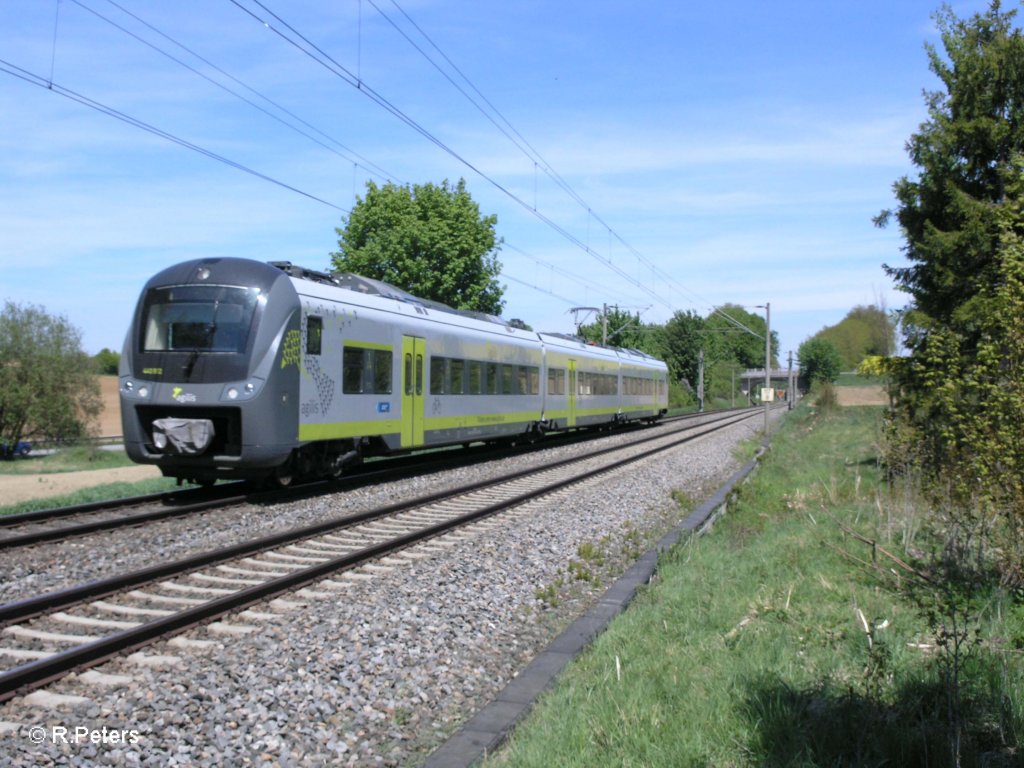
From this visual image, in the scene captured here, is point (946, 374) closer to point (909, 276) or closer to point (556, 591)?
point (556, 591)

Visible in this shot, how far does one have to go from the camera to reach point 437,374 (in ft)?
57.3

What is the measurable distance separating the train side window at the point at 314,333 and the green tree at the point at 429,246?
3235 centimetres

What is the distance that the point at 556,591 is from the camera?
7.99 meters

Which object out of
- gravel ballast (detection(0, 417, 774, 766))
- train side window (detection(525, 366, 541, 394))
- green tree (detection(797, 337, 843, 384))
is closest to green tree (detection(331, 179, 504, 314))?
train side window (detection(525, 366, 541, 394))

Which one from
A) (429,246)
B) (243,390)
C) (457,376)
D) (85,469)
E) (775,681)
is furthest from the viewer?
(429,246)

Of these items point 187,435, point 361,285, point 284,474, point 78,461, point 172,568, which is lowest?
point 78,461

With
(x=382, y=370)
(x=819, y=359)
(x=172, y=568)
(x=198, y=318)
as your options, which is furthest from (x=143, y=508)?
(x=819, y=359)

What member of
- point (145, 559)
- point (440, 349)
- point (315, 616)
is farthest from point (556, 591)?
point (440, 349)

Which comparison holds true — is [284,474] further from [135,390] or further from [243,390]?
[135,390]

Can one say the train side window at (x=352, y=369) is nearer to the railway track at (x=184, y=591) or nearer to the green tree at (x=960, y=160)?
the railway track at (x=184, y=591)

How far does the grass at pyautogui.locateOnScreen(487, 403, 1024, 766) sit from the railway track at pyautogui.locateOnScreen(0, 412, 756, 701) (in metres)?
2.70

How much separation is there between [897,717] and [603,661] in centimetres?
181

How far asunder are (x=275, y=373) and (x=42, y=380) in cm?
4224

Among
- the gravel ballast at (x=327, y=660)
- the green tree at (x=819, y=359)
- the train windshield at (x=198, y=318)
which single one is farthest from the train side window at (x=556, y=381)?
the green tree at (x=819, y=359)
